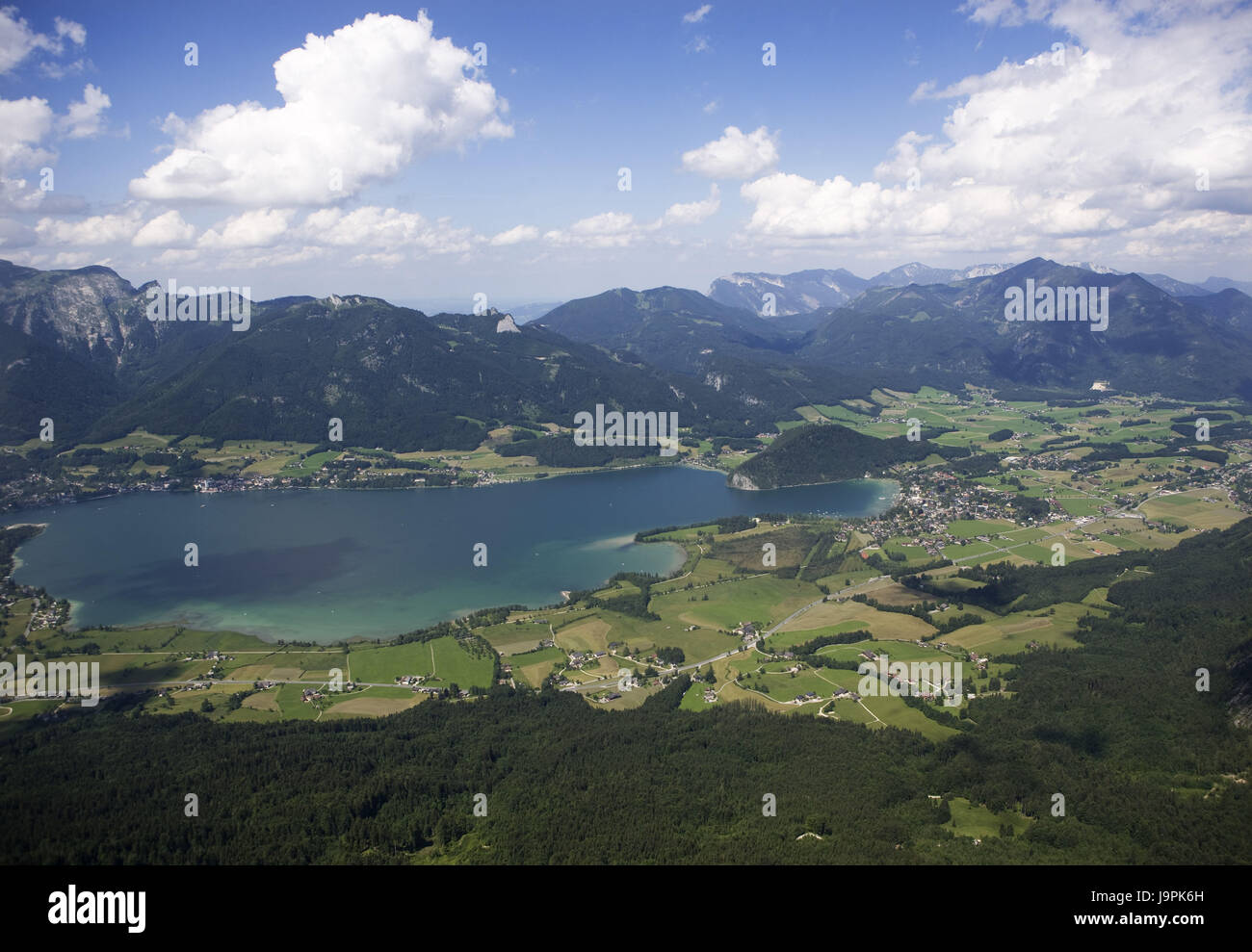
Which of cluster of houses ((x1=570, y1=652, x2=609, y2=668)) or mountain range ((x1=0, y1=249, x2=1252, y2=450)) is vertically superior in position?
mountain range ((x1=0, y1=249, x2=1252, y2=450))

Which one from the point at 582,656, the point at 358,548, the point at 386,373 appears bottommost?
the point at 582,656

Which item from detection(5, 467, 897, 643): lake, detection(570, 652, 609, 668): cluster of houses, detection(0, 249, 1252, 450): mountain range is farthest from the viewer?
detection(0, 249, 1252, 450): mountain range

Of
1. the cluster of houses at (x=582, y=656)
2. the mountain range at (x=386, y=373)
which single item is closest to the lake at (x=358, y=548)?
the cluster of houses at (x=582, y=656)

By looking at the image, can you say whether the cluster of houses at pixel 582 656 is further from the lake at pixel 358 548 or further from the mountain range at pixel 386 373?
the mountain range at pixel 386 373

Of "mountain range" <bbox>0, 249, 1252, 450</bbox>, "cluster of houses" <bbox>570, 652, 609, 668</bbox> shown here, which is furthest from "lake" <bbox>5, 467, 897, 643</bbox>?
"mountain range" <bbox>0, 249, 1252, 450</bbox>

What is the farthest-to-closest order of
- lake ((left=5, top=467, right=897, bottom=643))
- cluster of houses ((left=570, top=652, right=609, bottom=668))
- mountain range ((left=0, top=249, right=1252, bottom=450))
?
mountain range ((left=0, top=249, right=1252, bottom=450)), lake ((left=5, top=467, right=897, bottom=643)), cluster of houses ((left=570, top=652, right=609, bottom=668))

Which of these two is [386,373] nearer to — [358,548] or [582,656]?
[358,548]

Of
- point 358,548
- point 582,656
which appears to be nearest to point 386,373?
point 358,548

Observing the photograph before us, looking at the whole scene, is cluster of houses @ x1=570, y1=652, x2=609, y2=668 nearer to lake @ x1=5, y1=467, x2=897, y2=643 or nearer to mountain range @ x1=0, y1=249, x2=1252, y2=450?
lake @ x1=5, y1=467, x2=897, y2=643
